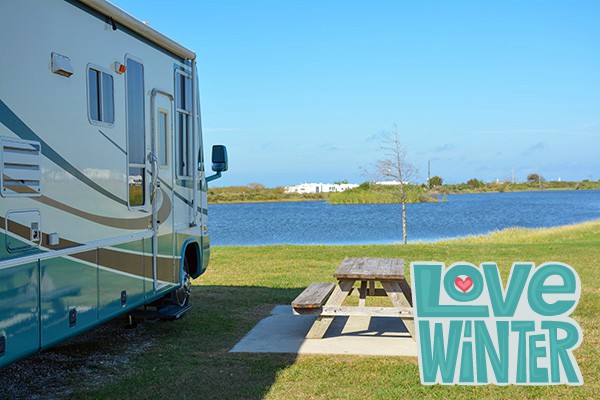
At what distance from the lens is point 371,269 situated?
7.66 meters

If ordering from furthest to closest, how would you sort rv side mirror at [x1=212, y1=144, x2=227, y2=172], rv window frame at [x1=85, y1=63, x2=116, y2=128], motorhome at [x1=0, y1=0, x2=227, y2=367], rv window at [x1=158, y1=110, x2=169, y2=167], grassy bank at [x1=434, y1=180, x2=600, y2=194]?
grassy bank at [x1=434, y1=180, x2=600, y2=194] → rv side mirror at [x1=212, y1=144, x2=227, y2=172] → rv window at [x1=158, y1=110, x2=169, y2=167] → rv window frame at [x1=85, y1=63, x2=116, y2=128] → motorhome at [x1=0, y1=0, x2=227, y2=367]

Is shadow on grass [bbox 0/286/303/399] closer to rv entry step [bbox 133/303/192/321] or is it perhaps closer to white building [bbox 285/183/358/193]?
rv entry step [bbox 133/303/192/321]

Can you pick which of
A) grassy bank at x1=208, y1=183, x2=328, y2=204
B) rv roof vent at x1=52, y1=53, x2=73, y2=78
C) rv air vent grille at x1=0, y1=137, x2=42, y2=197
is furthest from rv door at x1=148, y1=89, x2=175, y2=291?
grassy bank at x1=208, y1=183, x2=328, y2=204

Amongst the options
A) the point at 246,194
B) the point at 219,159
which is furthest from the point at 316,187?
the point at 219,159

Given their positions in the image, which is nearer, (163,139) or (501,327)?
(501,327)

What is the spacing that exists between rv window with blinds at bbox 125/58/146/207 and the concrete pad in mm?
1871

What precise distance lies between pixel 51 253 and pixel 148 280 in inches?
77.3

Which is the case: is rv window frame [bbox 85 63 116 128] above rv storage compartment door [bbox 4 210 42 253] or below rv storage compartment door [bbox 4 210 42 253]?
above

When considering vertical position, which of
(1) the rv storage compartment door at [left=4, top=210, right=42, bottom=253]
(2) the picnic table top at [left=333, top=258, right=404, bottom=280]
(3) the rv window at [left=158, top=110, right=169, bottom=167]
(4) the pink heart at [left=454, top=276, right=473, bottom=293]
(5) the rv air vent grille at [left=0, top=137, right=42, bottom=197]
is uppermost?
(3) the rv window at [left=158, top=110, right=169, bottom=167]

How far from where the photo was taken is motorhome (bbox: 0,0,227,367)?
4.50m

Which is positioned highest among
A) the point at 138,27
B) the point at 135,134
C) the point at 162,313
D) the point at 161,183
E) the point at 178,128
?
the point at 138,27

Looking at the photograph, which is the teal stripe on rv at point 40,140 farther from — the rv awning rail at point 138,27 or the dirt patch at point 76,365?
the dirt patch at point 76,365

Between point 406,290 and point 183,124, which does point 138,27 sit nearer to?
point 183,124

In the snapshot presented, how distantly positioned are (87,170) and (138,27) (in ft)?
5.86
